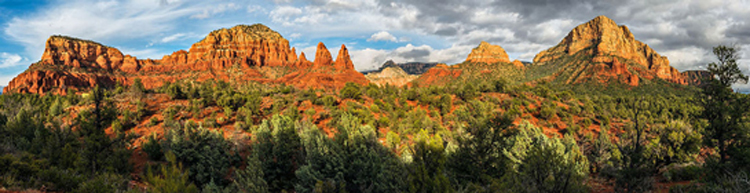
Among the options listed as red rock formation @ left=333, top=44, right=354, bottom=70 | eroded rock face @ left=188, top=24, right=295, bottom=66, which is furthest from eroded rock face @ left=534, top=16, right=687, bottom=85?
eroded rock face @ left=188, top=24, right=295, bottom=66

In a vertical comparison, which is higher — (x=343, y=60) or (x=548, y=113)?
(x=343, y=60)

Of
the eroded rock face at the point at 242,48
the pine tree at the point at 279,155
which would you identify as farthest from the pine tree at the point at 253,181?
the eroded rock face at the point at 242,48

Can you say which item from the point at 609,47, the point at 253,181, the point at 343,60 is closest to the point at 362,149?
the point at 253,181

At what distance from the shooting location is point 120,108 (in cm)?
4334

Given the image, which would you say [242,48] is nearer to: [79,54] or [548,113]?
[79,54]

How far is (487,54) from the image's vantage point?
173375 millimetres

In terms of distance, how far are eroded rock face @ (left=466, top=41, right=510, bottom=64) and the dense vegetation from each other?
119 meters

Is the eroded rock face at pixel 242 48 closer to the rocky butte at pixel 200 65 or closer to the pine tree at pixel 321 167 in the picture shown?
the rocky butte at pixel 200 65

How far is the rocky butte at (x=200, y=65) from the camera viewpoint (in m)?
115

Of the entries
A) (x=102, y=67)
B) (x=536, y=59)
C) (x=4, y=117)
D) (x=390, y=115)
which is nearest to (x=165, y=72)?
(x=102, y=67)

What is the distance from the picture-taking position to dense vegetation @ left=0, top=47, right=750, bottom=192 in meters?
14.5

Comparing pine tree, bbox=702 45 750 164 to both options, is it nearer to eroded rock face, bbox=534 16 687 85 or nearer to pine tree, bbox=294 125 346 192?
pine tree, bbox=294 125 346 192

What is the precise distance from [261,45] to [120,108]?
12716 centimetres

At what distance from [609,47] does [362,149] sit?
169 m
